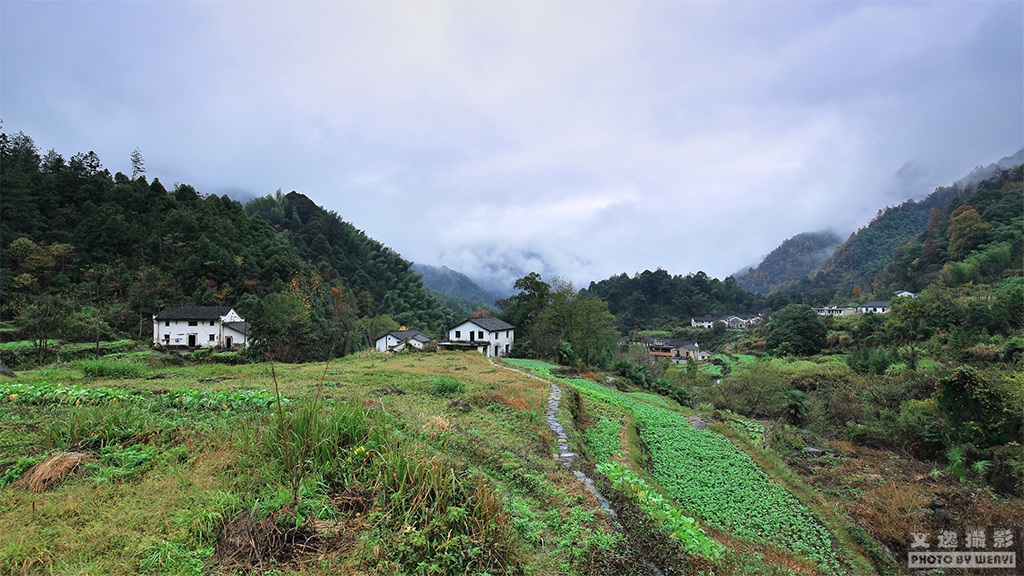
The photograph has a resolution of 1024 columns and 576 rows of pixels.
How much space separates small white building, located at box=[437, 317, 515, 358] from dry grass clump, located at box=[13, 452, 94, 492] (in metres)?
36.3

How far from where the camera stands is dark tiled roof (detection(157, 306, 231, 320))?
126 ft

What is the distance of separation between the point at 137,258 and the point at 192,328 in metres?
13.9

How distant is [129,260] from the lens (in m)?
44.5

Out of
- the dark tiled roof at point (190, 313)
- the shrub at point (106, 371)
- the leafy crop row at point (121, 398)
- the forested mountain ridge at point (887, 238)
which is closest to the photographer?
the leafy crop row at point (121, 398)

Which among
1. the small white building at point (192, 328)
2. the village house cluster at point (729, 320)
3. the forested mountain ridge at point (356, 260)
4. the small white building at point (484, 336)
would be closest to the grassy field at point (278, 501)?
the small white building at point (484, 336)

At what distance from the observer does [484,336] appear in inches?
1670

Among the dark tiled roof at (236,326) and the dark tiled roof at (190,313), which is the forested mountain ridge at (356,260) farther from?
the dark tiled roof at (190,313)

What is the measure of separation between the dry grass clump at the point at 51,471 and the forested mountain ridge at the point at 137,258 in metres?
25.9

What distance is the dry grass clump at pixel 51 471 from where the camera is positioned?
4.14 metres

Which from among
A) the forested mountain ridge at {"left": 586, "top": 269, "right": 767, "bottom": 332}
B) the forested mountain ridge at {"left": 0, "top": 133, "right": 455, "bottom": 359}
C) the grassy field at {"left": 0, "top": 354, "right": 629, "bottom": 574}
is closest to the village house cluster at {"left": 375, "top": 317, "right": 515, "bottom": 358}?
the forested mountain ridge at {"left": 0, "top": 133, "right": 455, "bottom": 359}

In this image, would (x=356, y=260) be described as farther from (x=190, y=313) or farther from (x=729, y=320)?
(x=729, y=320)

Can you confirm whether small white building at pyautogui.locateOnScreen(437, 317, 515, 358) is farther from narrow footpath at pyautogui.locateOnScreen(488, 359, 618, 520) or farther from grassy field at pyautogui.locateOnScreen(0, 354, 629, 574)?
grassy field at pyautogui.locateOnScreen(0, 354, 629, 574)

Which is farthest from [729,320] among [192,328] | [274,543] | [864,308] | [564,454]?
[274,543]

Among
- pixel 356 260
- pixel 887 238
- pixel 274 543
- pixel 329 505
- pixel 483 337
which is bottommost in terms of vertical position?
pixel 483 337
